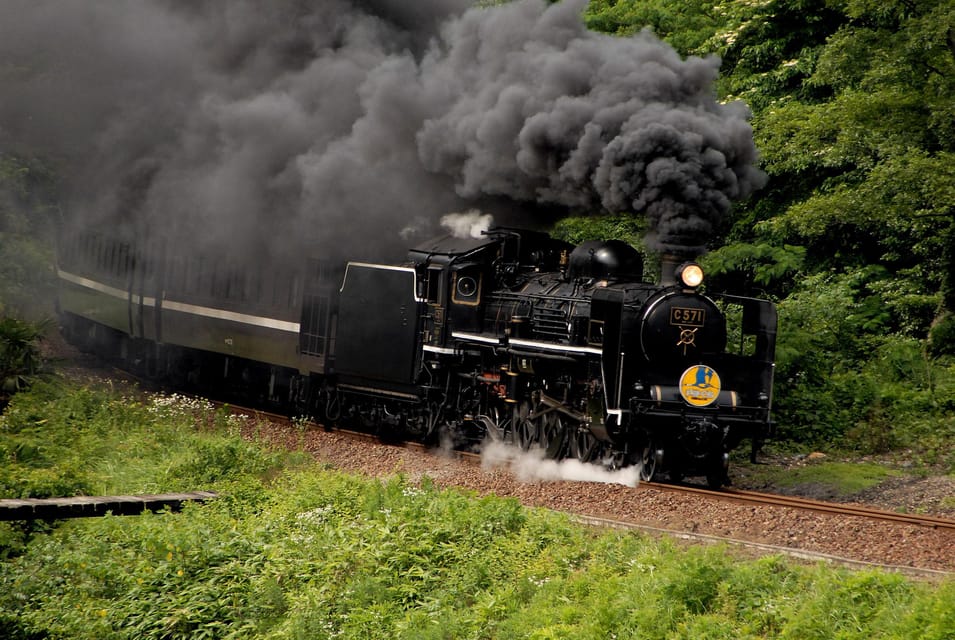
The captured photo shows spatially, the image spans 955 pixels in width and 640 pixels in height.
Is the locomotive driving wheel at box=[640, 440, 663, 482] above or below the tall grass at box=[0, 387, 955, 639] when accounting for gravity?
above

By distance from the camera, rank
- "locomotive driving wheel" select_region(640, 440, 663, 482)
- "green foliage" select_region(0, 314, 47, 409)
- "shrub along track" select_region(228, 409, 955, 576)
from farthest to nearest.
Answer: "green foliage" select_region(0, 314, 47, 409)
"locomotive driving wheel" select_region(640, 440, 663, 482)
"shrub along track" select_region(228, 409, 955, 576)

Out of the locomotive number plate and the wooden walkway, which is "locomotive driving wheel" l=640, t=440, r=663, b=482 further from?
the wooden walkway

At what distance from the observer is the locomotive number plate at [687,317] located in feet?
36.2

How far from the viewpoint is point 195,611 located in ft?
28.7

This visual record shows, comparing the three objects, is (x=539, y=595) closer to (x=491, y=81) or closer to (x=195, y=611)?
(x=195, y=611)

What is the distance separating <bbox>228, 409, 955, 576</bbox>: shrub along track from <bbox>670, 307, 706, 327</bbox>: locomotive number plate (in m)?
1.81

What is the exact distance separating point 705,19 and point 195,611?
17100 millimetres

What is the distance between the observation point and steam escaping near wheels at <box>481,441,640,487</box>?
455 inches

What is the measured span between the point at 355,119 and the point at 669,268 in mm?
7105

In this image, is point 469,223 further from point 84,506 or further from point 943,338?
point 943,338

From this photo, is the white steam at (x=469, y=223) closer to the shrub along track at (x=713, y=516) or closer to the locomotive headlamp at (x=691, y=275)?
the shrub along track at (x=713, y=516)

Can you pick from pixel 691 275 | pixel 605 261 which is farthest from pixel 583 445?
pixel 691 275

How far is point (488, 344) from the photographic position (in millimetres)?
12953

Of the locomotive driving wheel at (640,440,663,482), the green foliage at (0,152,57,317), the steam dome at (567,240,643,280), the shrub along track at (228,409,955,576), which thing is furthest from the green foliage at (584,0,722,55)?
the green foliage at (0,152,57,317)
